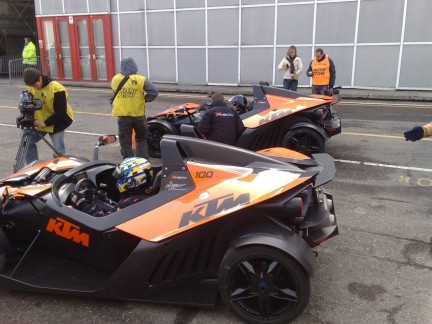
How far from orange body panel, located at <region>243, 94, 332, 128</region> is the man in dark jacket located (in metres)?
0.79

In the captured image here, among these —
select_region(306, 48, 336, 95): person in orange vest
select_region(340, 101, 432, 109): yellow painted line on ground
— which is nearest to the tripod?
select_region(306, 48, 336, 95): person in orange vest

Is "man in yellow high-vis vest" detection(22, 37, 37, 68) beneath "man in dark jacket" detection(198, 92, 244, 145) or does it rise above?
above

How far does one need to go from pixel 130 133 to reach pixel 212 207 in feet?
12.8

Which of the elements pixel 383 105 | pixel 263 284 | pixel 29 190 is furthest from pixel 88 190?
pixel 383 105

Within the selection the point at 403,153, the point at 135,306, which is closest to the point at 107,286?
the point at 135,306

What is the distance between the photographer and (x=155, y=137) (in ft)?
25.1

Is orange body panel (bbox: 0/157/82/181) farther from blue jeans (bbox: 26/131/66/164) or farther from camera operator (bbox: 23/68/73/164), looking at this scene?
blue jeans (bbox: 26/131/66/164)

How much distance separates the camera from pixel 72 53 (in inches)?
830

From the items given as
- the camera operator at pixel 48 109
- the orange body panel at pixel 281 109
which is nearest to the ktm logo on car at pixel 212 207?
the camera operator at pixel 48 109

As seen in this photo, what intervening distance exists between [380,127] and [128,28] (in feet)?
44.2

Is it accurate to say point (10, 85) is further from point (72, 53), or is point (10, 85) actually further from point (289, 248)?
point (289, 248)

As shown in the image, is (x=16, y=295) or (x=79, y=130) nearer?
(x=16, y=295)

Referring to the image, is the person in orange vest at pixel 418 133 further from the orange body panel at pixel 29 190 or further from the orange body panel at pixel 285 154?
the orange body panel at pixel 29 190

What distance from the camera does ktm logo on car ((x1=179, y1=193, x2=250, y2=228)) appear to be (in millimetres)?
2887
